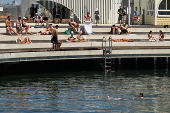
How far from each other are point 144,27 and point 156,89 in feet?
49.1

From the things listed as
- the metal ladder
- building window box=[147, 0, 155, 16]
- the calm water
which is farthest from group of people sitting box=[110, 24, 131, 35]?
building window box=[147, 0, 155, 16]

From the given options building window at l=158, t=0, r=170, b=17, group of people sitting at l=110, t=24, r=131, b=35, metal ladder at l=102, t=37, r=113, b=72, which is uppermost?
building window at l=158, t=0, r=170, b=17

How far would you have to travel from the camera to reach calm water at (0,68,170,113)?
24.8m

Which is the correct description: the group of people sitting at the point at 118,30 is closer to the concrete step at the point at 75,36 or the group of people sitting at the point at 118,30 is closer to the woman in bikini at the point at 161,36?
the concrete step at the point at 75,36

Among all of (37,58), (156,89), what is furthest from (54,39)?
(156,89)

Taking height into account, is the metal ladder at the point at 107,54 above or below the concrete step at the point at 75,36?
below

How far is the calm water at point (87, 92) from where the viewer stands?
2480 cm

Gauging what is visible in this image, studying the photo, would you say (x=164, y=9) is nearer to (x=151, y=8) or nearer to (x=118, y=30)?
(x=151, y=8)

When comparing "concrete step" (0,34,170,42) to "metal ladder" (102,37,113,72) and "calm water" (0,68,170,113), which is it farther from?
"calm water" (0,68,170,113)

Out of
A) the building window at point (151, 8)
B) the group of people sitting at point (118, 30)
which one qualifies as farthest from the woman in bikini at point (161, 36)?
the building window at point (151, 8)

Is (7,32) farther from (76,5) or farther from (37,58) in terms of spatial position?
(76,5)

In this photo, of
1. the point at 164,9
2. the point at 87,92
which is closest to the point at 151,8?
the point at 164,9

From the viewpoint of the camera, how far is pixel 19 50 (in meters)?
34.7

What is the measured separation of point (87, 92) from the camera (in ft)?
93.6
